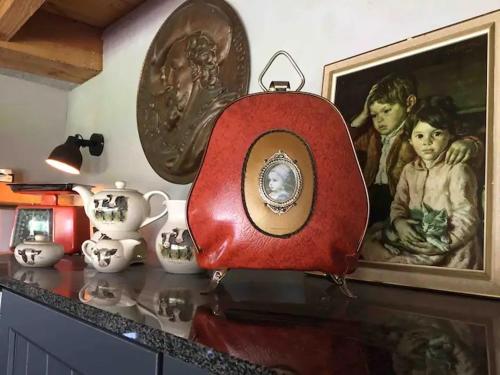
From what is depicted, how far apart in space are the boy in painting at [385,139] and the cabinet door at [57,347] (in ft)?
1.45

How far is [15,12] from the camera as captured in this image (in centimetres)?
120

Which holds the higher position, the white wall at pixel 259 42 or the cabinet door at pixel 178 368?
the white wall at pixel 259 42

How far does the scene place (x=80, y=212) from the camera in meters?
1.23

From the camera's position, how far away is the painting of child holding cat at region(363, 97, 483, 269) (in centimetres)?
62

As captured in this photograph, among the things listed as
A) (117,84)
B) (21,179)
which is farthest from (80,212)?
(21,179)

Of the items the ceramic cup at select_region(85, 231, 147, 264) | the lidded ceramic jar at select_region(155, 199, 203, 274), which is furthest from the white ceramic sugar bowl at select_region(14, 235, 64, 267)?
the lidded ceramic jar at select_region(155, 199, 203, 274)

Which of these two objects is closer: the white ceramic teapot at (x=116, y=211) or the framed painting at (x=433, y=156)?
the framed painting at (x=433, y=156)

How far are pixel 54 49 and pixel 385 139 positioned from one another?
124cm

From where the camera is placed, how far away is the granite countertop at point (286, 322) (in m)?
0.34

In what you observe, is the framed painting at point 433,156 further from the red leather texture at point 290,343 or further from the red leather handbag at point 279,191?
the red leather texture at point 290,343

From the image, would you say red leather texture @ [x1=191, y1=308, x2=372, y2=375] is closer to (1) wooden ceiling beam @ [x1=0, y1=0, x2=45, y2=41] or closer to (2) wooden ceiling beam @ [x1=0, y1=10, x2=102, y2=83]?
(1) wooden ceiling beam @ [x1=0, y1=0, x2=45, y2=41]

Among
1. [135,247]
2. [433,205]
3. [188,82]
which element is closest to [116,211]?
[135,247]

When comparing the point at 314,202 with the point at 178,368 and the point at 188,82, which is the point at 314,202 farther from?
the point at 188,82

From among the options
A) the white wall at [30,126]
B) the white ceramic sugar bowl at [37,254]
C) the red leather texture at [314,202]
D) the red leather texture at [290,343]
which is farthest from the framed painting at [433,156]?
the white wall at [30,126]
